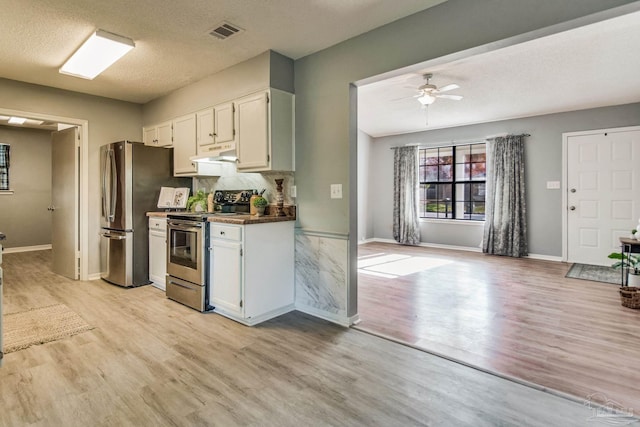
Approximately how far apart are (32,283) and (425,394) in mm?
5022

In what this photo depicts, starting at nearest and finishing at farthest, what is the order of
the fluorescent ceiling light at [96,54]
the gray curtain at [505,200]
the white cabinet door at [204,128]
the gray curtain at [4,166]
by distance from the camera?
the fluorescent ceiling light at [96,54] → the white cabinet door at [204,128] → the gray curtain at [505,200] → the gray curtain at [4,166]

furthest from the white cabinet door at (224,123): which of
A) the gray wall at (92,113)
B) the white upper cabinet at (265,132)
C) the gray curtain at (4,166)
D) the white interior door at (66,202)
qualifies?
the gray curtain at (4,166)

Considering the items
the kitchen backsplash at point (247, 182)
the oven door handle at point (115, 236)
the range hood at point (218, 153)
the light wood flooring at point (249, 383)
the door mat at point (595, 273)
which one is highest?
the range hood at point (218, 153)

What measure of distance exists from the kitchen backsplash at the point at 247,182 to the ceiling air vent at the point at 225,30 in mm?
1366

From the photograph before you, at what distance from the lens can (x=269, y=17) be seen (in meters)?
2.63

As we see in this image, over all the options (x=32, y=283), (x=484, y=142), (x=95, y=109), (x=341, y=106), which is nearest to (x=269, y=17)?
(x=341, y=106)

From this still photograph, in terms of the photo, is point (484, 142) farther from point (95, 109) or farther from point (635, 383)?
point (95, 109)


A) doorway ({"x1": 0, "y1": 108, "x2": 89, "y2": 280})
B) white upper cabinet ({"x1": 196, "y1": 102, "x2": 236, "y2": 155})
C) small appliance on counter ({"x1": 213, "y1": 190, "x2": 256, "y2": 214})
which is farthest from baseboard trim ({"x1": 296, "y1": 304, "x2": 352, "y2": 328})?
doorway ({"x1": 0, "y1": 108, "x2": 89, "y2": 280})

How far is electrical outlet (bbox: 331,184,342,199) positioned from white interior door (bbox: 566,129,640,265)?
4.93 m

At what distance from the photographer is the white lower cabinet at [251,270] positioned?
9.91ft

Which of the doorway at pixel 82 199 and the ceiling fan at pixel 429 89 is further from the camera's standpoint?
the doorway at pixel 82 199

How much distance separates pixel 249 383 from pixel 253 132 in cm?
227

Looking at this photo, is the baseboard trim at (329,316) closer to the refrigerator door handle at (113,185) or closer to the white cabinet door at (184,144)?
the white cabinet door at (184,144)

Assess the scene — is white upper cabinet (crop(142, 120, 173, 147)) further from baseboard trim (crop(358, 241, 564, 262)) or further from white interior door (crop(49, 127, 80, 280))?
baseboard trim (crop(358, 241, 564, 262))
